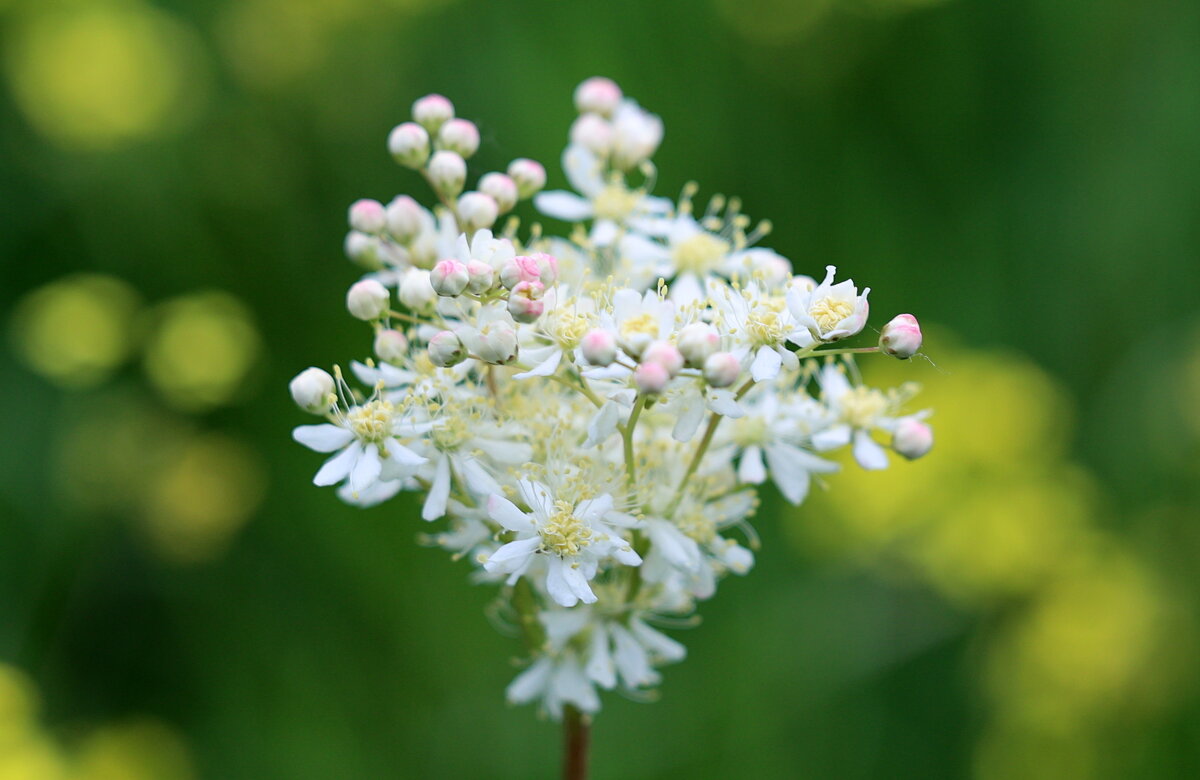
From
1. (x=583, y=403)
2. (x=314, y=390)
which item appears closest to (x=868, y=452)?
(x=583, y=403)

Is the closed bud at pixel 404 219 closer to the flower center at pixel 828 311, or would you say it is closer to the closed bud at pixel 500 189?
the closed bud at pixel 500 189

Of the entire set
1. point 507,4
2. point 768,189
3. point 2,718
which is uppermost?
point 507,4

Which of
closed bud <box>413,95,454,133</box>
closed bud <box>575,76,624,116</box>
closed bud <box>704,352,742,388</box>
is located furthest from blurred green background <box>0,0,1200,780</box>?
closed bud <box>704,352,742,388</box>

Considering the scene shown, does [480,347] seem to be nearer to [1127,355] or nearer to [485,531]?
[485,531]

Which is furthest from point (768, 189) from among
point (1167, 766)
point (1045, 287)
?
point (1167, 766)

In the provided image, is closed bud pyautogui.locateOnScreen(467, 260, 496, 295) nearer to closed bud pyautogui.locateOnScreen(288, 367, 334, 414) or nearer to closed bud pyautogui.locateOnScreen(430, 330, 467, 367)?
closed bud pyautogui.locateOnScreen(430, 330, 467, 367)

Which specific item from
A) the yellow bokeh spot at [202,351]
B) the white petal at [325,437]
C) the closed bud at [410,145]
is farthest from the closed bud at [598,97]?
the yellow bokeh spot at [202,351]
